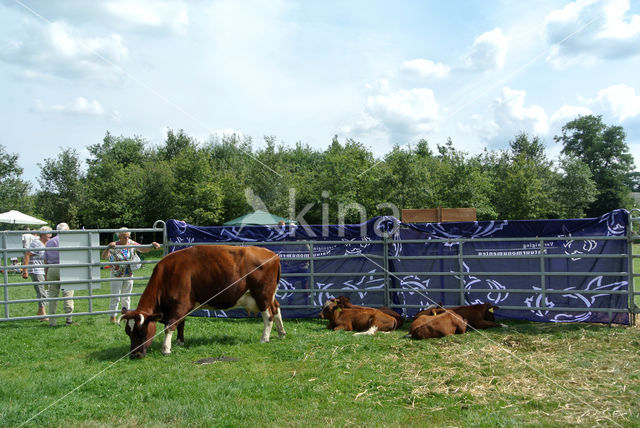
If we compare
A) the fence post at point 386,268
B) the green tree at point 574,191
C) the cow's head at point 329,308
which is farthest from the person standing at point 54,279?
the green tree at point 574,191

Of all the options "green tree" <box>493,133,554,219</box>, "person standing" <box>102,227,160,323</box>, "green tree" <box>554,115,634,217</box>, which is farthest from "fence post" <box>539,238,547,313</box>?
"green tree" <box>554,115,634,217</box>

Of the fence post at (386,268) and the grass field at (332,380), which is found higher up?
the fence post at (386,268)

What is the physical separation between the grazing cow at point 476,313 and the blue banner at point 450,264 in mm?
517

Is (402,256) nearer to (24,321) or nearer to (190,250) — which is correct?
(190,250)

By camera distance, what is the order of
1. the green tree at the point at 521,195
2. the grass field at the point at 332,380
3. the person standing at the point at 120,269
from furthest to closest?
the green tree at the point at 521,195 < the person standing at the point at 120,269 < the grass field at the point at 332,380

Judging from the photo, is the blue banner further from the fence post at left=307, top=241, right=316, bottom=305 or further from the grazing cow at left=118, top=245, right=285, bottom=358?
the grazing cow at left=118, top=245, right=285, bottom=358

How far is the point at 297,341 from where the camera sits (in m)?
7.54

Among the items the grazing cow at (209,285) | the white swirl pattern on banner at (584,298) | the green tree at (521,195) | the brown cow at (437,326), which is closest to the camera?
the grazing cow at (209,285)

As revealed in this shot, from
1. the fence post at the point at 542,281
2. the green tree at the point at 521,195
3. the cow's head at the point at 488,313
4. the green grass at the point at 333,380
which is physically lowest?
the green grass at the point at 333,380

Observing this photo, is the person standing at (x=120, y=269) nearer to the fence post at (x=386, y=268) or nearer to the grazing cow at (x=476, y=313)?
the fence post at (x=386, y=268)

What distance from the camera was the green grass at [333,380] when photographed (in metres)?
4.43

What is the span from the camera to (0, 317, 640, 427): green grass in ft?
14.5

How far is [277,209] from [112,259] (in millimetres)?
17738

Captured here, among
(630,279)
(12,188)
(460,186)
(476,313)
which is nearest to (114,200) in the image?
(12,188)
